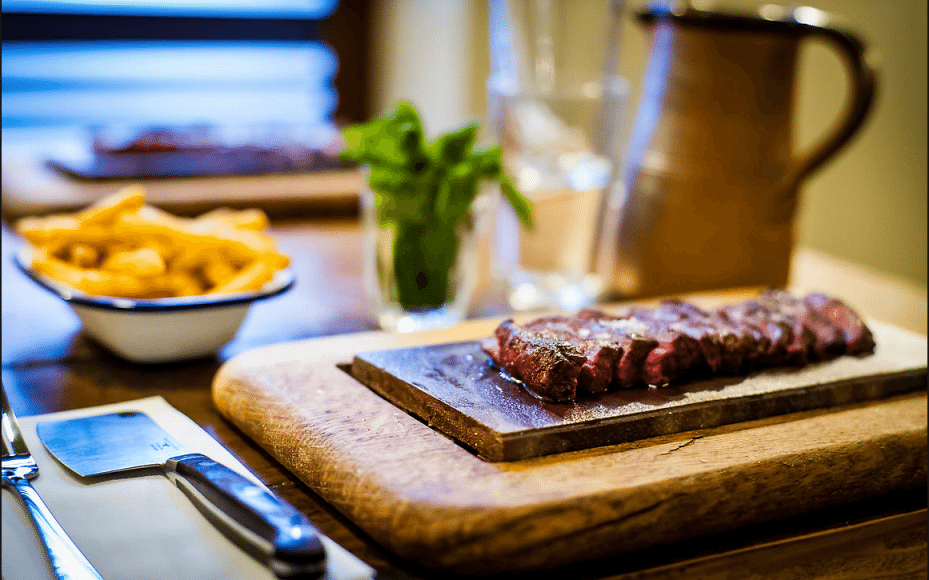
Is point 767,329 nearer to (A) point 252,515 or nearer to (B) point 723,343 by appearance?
(B) point 723,343

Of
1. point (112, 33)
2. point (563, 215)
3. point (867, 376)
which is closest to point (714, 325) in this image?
point (867, 376)

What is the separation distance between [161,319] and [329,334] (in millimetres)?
272

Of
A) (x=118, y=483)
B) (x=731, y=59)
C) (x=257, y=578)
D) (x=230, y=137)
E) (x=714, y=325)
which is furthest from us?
(x=230, y=137)

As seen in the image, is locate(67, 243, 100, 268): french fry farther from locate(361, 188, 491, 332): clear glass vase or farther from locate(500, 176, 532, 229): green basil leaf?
locate(500, 176, 532, 229): green basil leaf

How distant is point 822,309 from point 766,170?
0.35 metres

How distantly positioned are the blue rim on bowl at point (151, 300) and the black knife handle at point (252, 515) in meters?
0.28

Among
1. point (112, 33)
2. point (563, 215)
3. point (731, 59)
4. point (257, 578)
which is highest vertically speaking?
point (112, 33)

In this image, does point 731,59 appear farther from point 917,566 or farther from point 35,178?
point 35,178

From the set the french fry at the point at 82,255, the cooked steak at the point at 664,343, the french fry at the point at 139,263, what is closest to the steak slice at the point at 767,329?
the cooked steak at the point at 664,343

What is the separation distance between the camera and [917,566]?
2.75 ft

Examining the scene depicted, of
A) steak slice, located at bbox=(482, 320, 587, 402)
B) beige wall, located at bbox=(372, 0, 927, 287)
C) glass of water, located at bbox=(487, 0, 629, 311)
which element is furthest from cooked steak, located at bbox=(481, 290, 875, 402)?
beige wall, located at bbox=(372, 0, 927, 287)

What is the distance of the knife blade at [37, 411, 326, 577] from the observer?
0.61 metres

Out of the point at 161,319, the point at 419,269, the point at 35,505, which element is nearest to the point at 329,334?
the point at 419,269

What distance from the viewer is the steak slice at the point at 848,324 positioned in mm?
1015
